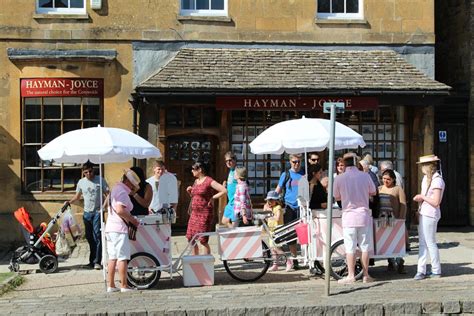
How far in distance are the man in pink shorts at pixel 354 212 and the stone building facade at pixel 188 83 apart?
4980mm

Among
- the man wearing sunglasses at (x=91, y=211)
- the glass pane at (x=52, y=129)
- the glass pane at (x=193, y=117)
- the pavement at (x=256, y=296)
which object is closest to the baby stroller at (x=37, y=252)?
the pavement at (x=256, y=296)

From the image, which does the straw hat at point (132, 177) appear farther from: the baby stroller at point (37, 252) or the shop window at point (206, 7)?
the shop window at point (206, 7)

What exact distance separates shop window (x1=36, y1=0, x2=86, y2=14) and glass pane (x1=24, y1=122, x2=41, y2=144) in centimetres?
246

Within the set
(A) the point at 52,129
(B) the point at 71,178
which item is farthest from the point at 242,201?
(A) the point at 52,129

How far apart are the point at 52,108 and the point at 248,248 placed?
6913mm

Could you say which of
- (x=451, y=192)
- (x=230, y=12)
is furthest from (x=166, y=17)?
(x=451, y=192)

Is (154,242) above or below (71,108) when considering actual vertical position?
below

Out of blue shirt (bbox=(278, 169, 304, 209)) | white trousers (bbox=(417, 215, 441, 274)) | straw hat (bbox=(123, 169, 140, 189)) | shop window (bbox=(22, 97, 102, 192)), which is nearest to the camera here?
straw hat (bbox=(123, 169, 140, 189))

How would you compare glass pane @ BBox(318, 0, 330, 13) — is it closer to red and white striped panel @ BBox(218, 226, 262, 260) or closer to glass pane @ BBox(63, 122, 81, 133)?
glass pane @ BBox(63, 122, 81, 133)

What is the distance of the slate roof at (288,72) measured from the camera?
14.0m

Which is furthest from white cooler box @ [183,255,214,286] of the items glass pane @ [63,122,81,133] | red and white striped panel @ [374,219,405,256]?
glass pane @ [63,122,81,133]

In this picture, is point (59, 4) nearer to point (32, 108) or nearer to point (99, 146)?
point (32, 108)

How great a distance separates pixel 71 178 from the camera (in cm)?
1466

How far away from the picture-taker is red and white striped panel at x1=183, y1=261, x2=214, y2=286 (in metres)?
9.45
